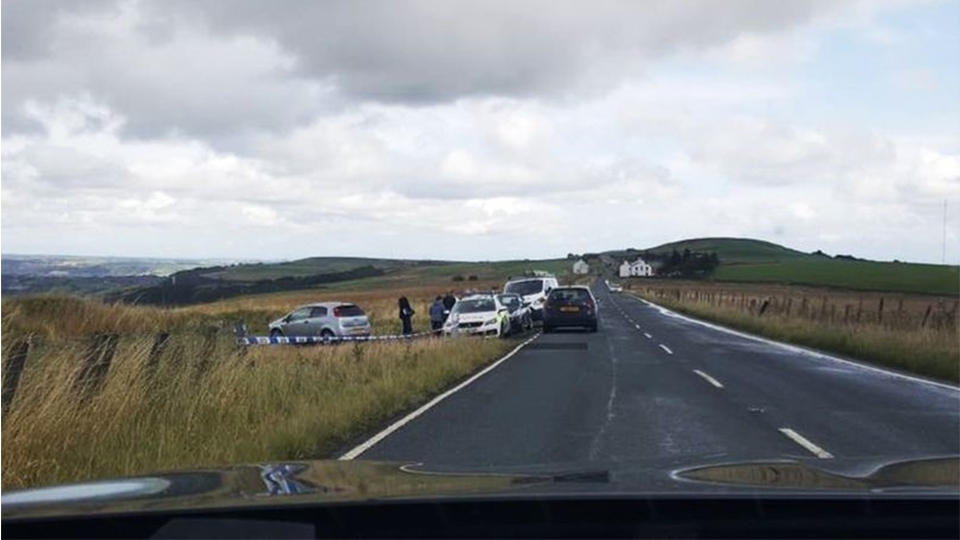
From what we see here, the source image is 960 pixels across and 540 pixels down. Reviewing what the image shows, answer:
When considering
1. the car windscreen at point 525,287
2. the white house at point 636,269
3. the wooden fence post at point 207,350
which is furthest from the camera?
the white house at point 636,269

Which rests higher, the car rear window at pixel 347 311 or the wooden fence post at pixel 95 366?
the wooden fence post at pixel 95 366

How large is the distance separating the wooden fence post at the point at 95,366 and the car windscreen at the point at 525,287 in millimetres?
33808

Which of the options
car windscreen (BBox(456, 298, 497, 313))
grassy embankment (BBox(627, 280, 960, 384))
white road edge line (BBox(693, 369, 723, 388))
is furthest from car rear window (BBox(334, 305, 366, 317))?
white road edge line (BBox(693, 369, 723, 388))

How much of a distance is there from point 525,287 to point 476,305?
43.4ft

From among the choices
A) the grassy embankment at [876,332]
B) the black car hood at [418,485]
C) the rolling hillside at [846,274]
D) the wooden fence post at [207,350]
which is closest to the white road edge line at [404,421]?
the wooden fence post at [207,350]

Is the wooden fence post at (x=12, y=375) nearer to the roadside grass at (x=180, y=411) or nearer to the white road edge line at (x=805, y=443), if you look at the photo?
the roadside grass at (x=180, y=411)

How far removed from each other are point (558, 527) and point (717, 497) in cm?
57

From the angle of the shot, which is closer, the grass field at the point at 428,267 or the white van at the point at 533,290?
the white van at the point at 533,290

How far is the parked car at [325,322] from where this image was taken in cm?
3575

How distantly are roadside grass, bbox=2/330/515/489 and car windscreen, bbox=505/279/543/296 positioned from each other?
28588 mm

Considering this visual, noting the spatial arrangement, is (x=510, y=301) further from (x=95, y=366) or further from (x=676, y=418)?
(x=95, y=366)

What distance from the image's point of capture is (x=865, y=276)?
90.9 m

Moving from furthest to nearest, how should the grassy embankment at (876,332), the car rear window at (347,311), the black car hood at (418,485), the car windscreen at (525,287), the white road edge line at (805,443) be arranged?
1. the car windscreen at (525,287)
2. the car rear window at (347,311)
3. the grassy embankment at (876,332)
4. the white road edge line at (805,443)
5. the black car hood at (418,485)

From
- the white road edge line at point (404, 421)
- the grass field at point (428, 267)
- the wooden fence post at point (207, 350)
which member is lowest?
the white road edge line at point (404, 421)
